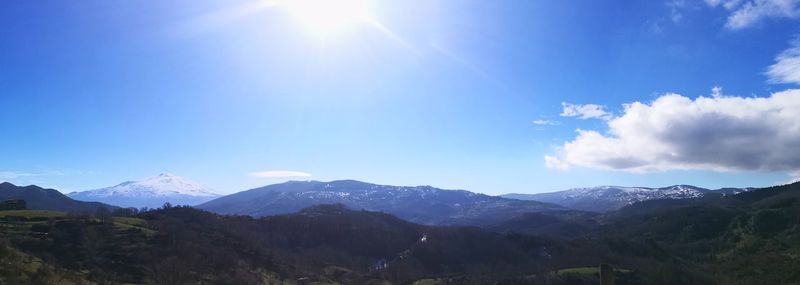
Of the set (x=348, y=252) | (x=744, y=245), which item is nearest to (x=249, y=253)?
(x=348, y=252)

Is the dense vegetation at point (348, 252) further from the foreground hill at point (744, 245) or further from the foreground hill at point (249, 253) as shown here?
the foreground hill at point (744, 245)

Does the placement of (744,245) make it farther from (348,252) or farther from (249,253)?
(249,253)

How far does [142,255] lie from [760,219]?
16739cm

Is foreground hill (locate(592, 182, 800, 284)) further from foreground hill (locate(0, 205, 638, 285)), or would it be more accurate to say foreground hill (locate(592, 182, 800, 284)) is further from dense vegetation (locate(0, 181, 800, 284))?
foreground hill (locate(0, 205, 638, 285))

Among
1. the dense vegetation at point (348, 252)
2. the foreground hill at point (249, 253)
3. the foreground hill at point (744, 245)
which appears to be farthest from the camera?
the foreground hill at point (744, 245)

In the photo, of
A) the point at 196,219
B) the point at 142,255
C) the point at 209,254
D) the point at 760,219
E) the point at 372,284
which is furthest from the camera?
the point at 760,219

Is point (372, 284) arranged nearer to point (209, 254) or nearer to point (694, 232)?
point (209, 254)

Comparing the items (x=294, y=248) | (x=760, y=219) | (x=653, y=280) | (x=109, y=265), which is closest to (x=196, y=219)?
(x=294, y=248)

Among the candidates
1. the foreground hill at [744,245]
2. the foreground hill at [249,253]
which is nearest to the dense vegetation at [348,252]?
the foreground hill at [249,253]

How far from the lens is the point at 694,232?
191750mm

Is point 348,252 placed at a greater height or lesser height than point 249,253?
lesser

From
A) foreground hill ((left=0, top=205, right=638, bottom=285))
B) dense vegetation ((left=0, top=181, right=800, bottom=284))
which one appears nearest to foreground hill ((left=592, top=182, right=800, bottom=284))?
dense vegetation ((left=0, top=181, right=800, bottom=284))

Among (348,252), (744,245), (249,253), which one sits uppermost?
(249,253)

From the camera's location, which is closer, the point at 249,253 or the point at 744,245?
the point at 249,253
